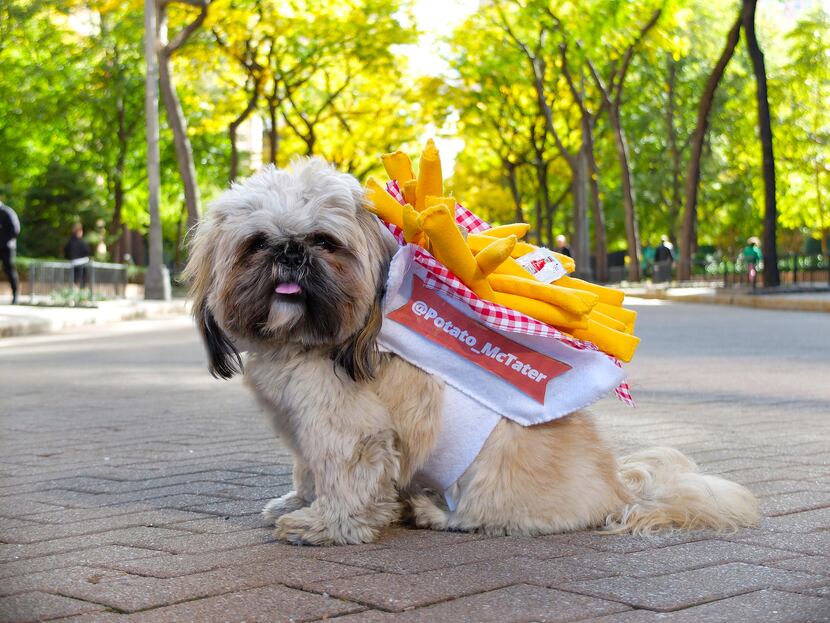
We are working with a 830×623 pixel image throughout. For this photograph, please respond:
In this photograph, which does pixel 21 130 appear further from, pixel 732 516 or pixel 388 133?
pixel 732 516

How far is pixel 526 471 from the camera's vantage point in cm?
424

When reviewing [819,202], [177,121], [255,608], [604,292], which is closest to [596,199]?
[177,121]

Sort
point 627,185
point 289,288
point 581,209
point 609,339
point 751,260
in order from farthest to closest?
point 581,209 < point 627,185 < point 751,260 < point 609,339 < point 289,288

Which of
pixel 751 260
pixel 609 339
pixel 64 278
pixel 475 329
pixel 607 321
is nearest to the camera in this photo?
pixel 475 329

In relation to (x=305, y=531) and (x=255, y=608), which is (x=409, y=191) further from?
(x=255, y=608)

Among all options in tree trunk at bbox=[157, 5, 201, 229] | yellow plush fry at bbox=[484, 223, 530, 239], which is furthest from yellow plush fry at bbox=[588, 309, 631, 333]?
tree trunk at bbox=[157, 5, 201, 229]

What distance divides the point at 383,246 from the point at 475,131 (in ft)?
146

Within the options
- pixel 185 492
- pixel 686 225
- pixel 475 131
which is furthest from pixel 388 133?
pixel 185 492

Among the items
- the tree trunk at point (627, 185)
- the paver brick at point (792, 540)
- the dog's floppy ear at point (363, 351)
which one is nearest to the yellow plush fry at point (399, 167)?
the dog's floppy ear at point (363, 351)

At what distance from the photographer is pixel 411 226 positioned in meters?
4.32

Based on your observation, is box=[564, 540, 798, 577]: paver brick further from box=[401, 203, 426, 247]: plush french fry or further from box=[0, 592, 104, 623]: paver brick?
box=[0, 592, 104, 623]: paver brick

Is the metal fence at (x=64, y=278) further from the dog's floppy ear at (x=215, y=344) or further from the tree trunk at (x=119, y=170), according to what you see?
the dog's floppy ear at (x=215, y=344)

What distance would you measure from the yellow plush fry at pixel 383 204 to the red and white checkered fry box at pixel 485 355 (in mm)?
121

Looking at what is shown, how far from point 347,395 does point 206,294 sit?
61 centimetres
